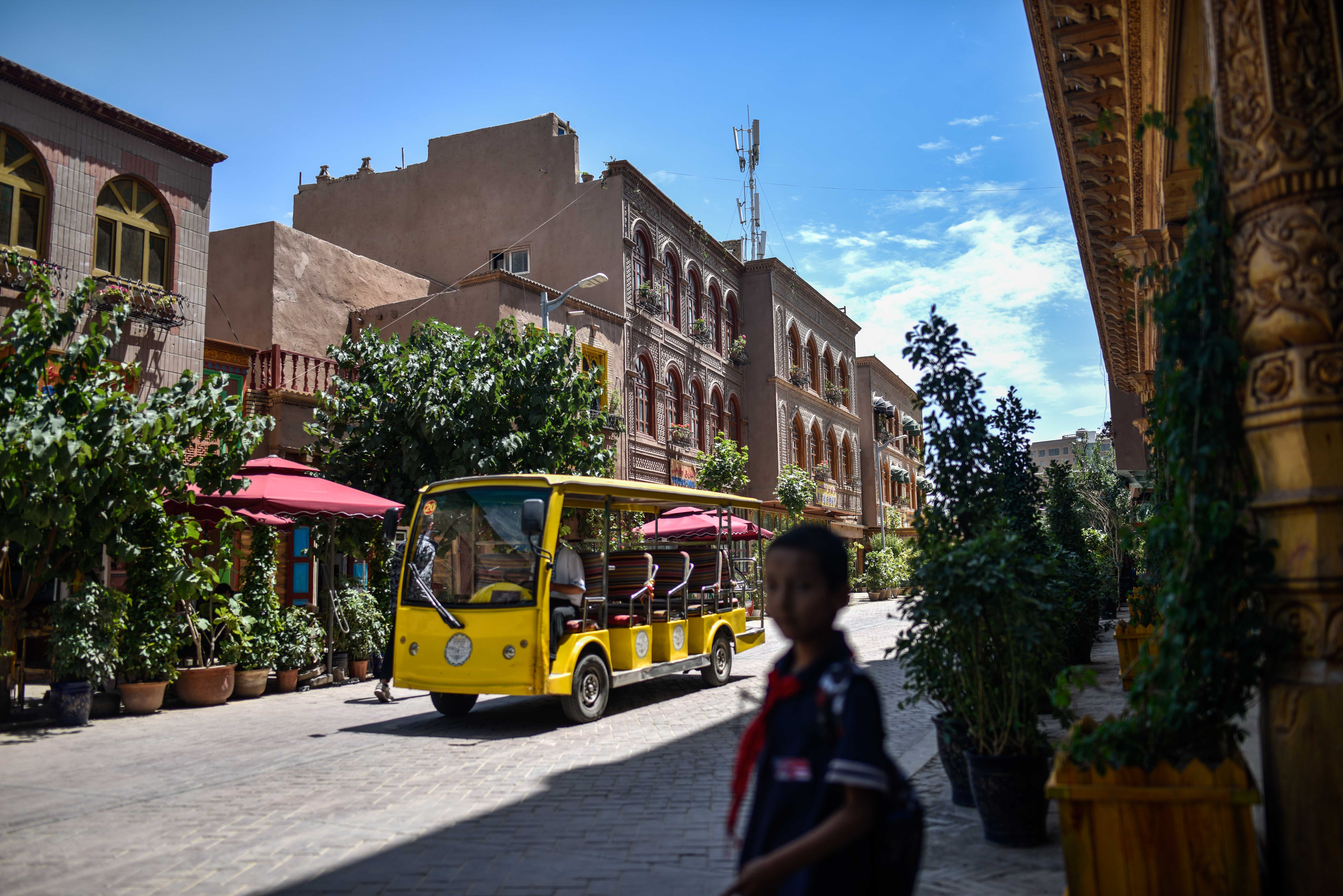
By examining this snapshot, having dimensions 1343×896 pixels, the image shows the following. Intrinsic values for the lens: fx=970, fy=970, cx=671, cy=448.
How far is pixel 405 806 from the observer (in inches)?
258

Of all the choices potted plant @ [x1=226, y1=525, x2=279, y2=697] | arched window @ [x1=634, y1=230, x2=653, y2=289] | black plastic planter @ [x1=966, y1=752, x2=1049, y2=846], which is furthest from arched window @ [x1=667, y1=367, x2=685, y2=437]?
black plastic planter @ [x1=966, y1=752, x2=1049, y2=846]

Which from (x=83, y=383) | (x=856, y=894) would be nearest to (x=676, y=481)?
(x=83, y=383)

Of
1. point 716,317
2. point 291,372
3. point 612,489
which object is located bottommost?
point 612,489

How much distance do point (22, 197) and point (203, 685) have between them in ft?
25.7

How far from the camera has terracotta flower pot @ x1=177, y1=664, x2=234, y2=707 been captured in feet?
38.8

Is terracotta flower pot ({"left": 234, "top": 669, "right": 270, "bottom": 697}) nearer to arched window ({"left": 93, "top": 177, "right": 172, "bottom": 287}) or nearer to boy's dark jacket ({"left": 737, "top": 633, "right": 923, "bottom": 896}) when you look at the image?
arched window ({"left": 93, "top": 177, "right": 172, "bottom": 287})

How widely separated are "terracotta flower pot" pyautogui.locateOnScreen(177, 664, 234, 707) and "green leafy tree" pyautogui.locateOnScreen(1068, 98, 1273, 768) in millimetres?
10813

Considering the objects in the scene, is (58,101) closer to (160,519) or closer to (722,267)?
(160,519)

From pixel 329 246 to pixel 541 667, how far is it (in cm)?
1603

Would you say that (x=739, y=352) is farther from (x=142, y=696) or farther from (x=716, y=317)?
(x=142, y=696)

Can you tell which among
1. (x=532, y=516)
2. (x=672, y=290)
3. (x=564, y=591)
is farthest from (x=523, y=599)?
(x=672, y=290)

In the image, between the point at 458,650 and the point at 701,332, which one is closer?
the point at 458,650

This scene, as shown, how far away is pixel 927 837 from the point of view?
5.50 meters

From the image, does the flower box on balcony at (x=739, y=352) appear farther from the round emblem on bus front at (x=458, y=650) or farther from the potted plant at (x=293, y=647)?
the round emblem on bus front at (x=458, y=650)
